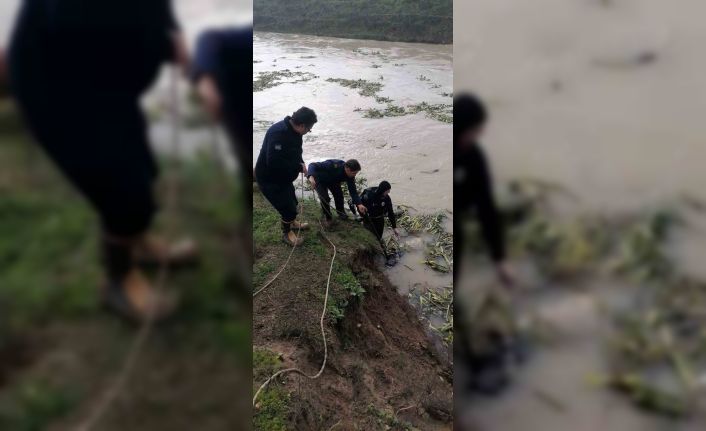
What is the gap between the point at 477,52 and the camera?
3.31 ft

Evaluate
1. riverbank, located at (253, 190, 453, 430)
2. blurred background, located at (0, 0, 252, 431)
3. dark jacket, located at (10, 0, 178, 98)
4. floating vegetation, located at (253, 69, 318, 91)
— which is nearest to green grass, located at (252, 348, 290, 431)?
riverbank, located at (253, 190, 453, 430)

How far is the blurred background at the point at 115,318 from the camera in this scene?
844 mm

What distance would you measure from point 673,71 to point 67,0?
115 cm

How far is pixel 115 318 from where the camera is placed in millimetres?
891

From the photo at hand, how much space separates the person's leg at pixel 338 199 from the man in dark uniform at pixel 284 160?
2.28ft

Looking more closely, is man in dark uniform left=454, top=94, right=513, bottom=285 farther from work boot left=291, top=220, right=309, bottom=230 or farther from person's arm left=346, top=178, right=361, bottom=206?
person's arm left=346, top=178, right=361, bottom=206

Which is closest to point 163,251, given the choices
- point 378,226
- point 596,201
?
point 596,201

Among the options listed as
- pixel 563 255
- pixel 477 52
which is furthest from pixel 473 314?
pixel 477 52

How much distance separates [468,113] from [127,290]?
78cm

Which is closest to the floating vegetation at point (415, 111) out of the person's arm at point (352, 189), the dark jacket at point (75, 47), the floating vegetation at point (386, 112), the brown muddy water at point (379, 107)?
the floating vegetation at point (386, 112)

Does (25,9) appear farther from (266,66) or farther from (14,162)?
(266,66)

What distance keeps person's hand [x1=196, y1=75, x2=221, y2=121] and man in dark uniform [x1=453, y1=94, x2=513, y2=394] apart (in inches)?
19.9

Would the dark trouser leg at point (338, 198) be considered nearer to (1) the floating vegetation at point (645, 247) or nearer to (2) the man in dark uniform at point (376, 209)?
(2) the man in dark uniform at point (376, 209)

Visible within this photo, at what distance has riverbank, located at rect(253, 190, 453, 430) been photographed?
A: 314cm
